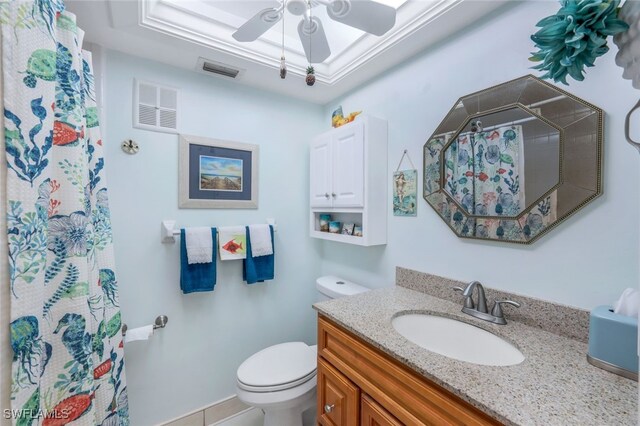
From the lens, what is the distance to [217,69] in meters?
1.72

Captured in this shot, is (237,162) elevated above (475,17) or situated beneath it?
situated beneath

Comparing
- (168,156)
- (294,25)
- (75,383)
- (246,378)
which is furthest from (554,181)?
(168,156)

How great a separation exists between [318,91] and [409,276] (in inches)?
56.4

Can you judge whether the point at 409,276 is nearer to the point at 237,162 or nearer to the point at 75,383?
the point at 237,162

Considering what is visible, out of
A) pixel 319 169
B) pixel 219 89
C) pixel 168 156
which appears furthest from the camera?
pixel 319 169

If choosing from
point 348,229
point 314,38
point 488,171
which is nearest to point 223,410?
point 348,229

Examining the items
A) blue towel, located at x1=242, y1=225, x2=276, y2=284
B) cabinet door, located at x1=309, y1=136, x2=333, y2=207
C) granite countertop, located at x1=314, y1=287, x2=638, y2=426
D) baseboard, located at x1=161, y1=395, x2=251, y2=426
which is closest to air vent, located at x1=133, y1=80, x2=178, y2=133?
blue towel, located at x1=242, y1=225, x2=276, y2=284

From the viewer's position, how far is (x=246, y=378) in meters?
1.42

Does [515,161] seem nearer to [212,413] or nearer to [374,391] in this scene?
[374,391]

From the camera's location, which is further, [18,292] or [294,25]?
[294,25]

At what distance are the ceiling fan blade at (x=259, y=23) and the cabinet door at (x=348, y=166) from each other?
73 centimetres

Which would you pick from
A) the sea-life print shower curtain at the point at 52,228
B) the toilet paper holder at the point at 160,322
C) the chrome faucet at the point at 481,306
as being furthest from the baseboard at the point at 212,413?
the chrome faucet at the point at 481,306

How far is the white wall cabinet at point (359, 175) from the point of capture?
1.61m

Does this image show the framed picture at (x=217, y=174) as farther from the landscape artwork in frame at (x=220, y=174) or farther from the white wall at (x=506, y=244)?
the white wall at (x=506, y=244)
